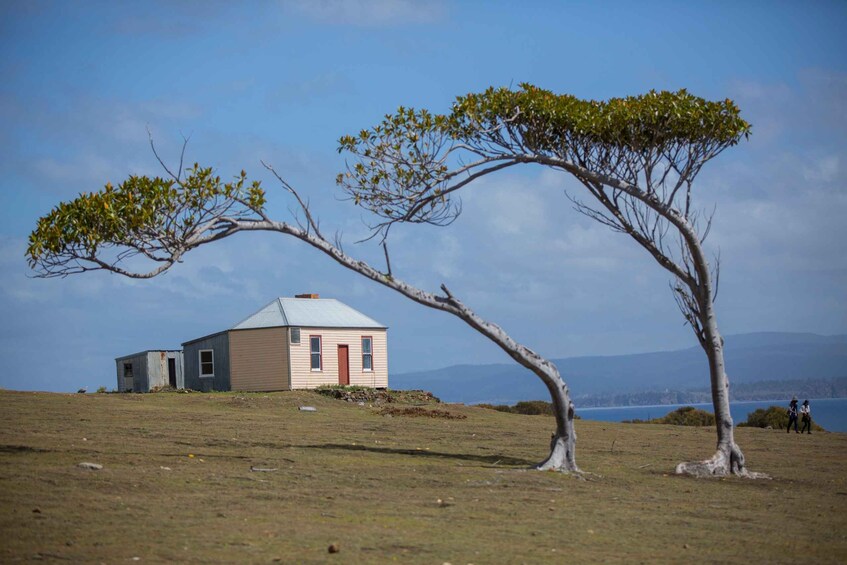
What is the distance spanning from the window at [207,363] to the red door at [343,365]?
6.38 m

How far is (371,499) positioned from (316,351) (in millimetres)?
32438

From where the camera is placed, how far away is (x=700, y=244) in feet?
62.0

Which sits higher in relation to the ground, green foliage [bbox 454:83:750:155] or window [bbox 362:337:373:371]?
green foliage [bbox 454:83:750:155]

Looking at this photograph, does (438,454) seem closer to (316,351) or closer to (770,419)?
(316,351)

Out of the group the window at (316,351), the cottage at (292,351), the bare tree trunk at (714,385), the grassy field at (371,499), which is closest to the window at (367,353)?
the cottage at (292,351)

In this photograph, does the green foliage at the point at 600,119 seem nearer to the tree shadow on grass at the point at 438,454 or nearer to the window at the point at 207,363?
the tree shadow on grass at the point at 438,454

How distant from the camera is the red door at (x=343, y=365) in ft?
152

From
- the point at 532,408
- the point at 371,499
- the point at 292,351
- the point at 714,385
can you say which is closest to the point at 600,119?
the point at 714,385

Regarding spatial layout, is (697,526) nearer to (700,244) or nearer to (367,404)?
(700,244)

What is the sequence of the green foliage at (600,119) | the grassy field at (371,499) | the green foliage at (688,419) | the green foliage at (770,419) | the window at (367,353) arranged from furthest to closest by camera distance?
the window at (367,353)
the green foliage at (688,419)
the green foliage at (770,419)
the green foliage at (600,119)
the grassy field at (371,499)

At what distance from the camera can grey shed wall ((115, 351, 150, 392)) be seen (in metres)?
48.1

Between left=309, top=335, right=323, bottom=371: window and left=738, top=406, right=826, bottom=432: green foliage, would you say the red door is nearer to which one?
left=309, top=335, right=323, bottom=371: window

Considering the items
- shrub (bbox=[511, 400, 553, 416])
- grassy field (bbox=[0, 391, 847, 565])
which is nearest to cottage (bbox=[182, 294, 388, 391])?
shrub (bbox=[511, 400, 553, 416])

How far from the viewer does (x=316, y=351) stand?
4547 centimetres
